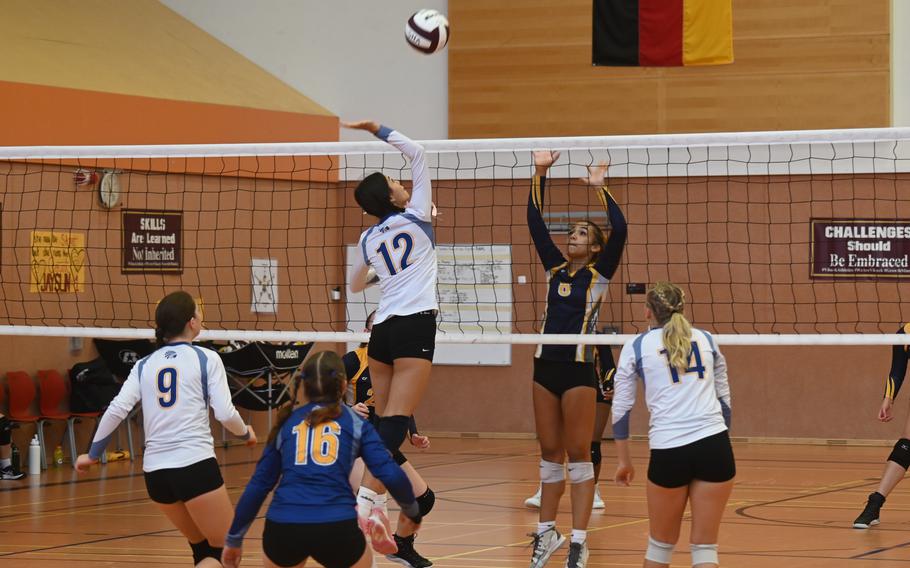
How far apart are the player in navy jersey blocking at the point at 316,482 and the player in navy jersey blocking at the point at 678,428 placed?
3.90 feet

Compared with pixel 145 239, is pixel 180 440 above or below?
below

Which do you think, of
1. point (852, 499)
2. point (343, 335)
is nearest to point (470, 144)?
point (343, 335)

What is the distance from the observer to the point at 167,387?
5.28 meters

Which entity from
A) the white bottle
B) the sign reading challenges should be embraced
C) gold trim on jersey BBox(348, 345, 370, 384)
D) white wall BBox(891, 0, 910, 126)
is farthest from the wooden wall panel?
gold trim on jersey BBox(348, 345, 370, 384)

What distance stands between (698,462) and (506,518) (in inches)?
151

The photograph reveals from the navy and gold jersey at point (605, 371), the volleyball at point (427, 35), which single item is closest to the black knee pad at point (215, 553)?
the volleyball at point (427, 35)

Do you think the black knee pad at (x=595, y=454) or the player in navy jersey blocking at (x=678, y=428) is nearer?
the player in navy jersey blocking at (x=678, y=428)

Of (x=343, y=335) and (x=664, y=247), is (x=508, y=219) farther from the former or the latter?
(x=343, y=335)

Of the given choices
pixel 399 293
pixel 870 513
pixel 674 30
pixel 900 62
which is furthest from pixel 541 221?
pixel 900 62

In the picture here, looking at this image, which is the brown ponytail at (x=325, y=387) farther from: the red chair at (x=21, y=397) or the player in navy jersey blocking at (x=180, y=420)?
the red chair at (x=21, y=397)

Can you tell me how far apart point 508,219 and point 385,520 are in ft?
31.6

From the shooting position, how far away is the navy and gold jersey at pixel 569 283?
6.57 meters

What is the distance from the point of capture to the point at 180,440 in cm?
529

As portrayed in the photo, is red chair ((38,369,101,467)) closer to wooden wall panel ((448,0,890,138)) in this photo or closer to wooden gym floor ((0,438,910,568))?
wooden gym floor ((0,438,910,568))
